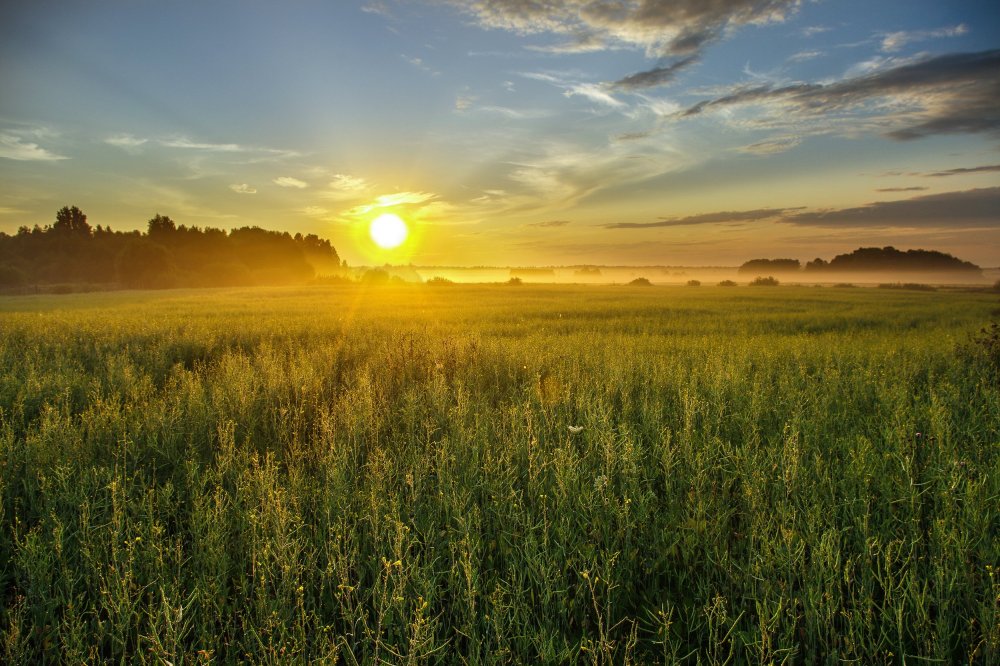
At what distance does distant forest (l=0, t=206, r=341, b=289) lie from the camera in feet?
252

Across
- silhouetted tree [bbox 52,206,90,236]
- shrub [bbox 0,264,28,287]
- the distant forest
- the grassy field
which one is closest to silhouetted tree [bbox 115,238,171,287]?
the distant forest

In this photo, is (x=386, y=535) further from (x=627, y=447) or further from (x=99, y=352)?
(x=99, y=352)

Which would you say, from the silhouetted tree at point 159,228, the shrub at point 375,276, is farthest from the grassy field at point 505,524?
the silhouetted tree at point 159,228

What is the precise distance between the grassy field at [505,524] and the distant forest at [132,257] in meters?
87.2

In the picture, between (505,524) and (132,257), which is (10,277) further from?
(505,524)

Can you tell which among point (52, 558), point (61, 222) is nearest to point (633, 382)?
point (52, 558)

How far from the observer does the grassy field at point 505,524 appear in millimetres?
2414

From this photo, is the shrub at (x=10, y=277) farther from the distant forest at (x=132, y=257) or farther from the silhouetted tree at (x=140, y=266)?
the silhouetted tree at (x=140, y=266)

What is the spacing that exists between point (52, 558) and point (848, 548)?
524cm

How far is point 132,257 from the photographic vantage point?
76625mm

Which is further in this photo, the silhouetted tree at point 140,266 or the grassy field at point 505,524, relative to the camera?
the silhouetted tree at point 140,266

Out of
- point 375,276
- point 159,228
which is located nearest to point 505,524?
point 375,276

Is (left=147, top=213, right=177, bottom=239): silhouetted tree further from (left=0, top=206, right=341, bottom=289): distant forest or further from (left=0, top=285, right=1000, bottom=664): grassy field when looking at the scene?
(left=0, top=285, right=1000, bottom=664): grassy field

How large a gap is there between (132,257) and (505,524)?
95191 mm
